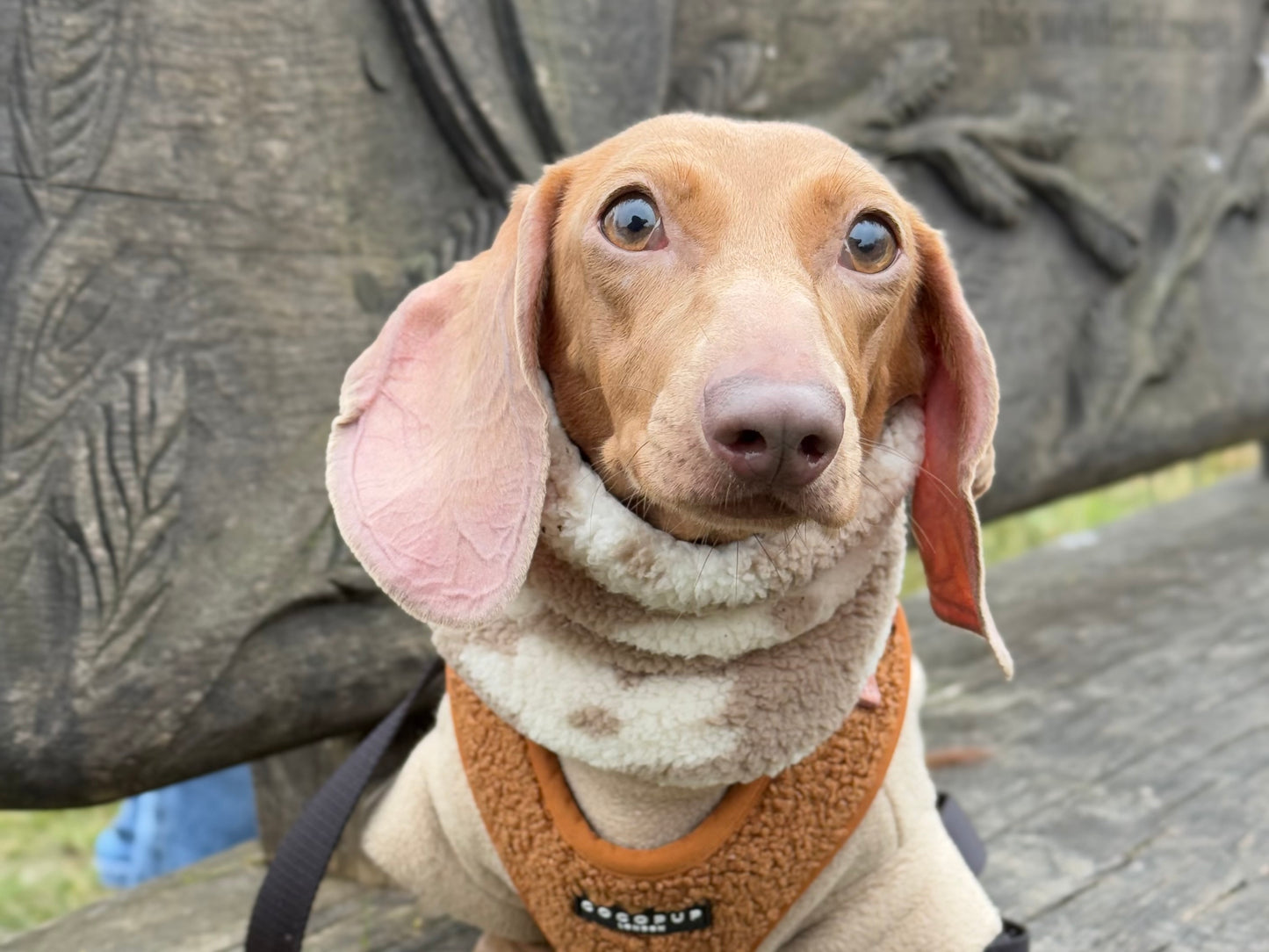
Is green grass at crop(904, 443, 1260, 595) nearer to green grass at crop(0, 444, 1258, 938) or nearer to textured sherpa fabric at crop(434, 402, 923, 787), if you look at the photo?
green grass at crop(0, 444, 1258, 938)

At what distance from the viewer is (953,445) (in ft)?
3.75

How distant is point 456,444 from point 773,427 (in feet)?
0.94

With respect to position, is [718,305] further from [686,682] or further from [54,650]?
[54,650]

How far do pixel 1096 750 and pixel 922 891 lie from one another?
0.94m

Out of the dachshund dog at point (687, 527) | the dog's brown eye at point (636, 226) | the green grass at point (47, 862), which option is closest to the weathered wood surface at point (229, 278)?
the dachshund dog at point (687, 527)

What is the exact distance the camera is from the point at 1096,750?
2.00 meters

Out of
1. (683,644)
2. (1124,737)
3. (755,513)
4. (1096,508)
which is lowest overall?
(1096,508)

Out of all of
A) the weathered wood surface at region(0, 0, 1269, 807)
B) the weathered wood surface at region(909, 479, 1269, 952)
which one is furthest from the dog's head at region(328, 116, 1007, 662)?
the weathered wood surface at region(909, 479, 1269, 952)

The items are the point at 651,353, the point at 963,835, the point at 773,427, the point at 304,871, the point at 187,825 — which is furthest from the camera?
the point at 187,825

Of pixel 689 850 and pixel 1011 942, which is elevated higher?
pixel 689 850

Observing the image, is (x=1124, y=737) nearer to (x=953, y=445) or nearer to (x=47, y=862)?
(x=953, y=445)

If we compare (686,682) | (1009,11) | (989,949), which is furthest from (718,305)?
(1009,11)

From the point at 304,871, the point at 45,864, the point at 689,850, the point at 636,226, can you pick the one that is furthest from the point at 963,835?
the point at 45,864

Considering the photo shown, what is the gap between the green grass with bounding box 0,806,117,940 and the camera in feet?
7.86
